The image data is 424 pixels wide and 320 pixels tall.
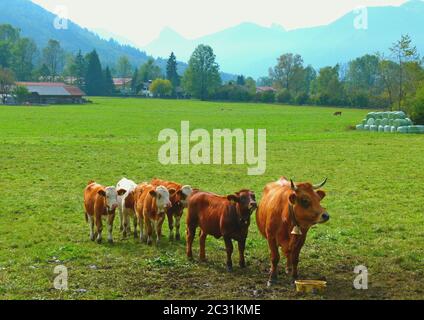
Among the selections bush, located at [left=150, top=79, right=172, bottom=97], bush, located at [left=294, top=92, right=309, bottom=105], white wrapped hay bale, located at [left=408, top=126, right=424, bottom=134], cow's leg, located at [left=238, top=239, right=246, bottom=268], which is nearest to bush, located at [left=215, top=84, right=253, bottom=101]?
bush, located at [left=294, top=92, right=309, bottom=105]

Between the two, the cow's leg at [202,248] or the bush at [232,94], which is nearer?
the cow's leg at [202,248]

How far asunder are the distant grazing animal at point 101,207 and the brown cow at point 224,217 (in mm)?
2185

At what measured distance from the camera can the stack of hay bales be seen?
156 ft

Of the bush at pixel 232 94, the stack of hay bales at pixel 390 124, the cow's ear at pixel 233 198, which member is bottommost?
the cow's ear at pixel 233 198

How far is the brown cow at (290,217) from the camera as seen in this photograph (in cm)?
895

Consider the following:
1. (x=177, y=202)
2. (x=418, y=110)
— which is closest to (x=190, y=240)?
(x=177, y=202)

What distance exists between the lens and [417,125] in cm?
4922

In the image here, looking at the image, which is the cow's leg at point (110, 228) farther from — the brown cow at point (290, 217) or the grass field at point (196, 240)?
the brown cow at point (290, 217)

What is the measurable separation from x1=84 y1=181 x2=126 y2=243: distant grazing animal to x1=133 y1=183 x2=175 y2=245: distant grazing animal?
557mm

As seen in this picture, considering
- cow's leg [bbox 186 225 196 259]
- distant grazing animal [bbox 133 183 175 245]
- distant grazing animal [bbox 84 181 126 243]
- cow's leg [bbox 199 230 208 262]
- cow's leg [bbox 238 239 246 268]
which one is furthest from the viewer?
distant grazing animal [bbox 84 181 126 243]

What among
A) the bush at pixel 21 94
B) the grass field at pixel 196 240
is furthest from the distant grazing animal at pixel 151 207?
the bush at pixel 21 94

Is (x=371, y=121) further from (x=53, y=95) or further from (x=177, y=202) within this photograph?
(x=53, y=95)

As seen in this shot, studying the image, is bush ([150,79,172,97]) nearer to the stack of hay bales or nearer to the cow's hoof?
the stack of hay bales
